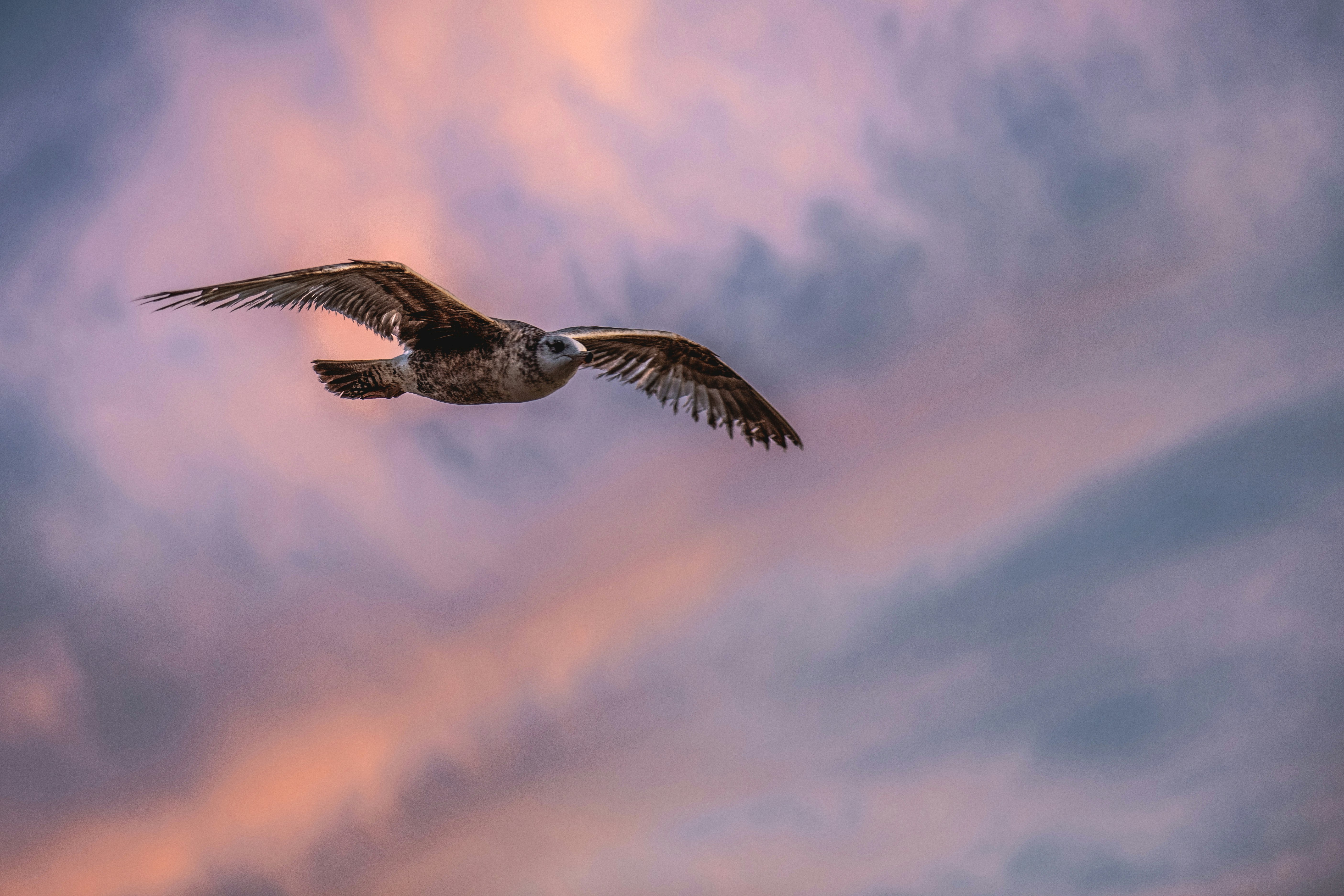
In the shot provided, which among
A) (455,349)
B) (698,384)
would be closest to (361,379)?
(455,349)

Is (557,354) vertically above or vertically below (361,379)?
below

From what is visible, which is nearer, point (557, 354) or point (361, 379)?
point (557, 354)

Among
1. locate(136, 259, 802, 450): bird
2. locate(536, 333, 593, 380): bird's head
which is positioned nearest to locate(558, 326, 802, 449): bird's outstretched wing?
locate(136, 259, 802, 450): bird

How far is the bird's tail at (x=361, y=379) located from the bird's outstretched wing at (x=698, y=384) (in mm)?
4115

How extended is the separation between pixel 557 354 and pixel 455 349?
1987 mm

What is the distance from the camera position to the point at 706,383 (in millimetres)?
22938

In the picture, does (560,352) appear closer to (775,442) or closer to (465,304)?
(465,304)

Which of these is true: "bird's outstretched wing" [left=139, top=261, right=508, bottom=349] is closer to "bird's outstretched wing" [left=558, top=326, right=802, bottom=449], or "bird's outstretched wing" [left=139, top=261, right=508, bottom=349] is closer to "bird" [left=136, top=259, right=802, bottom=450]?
"bird" [left=136, top=259, right=802, bottom=450]

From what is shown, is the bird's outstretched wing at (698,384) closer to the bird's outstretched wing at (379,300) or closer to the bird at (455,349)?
the bird at (455,349)

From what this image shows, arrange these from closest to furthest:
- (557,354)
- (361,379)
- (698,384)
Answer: (557,354), (361,379), (698,384)

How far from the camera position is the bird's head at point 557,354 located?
59.4 ft

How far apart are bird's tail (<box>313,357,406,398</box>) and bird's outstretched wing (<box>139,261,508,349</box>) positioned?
117 cm

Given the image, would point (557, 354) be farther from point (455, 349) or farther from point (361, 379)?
point (361, 379)

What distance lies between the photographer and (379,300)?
59.5ft
